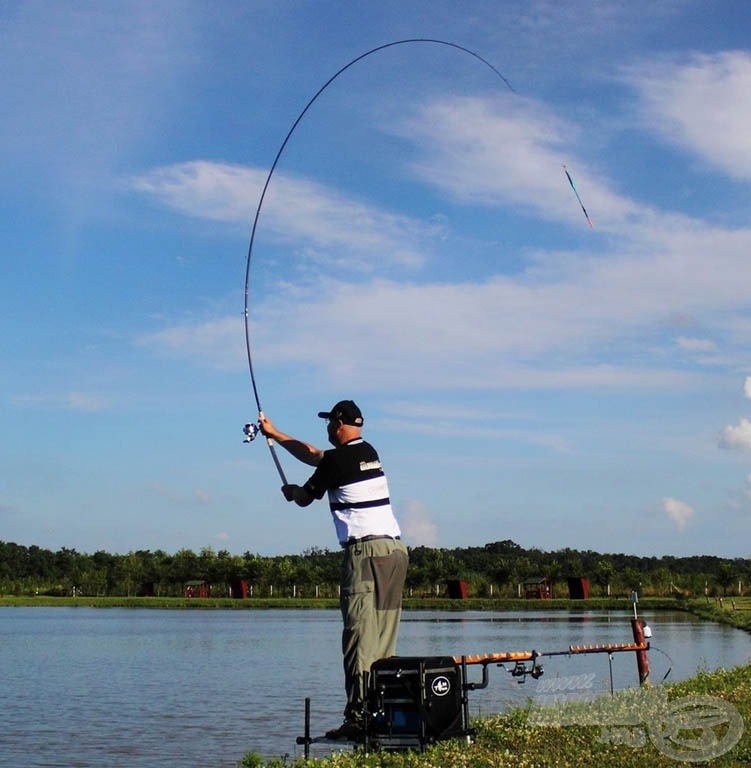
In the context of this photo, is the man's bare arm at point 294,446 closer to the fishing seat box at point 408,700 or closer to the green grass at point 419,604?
the fishing seat box at point 408,700

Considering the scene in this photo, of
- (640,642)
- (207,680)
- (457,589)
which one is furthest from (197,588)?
(640,642)

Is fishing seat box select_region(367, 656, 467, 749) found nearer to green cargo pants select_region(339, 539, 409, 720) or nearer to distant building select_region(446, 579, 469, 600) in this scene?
green cargo pants select_region(339, 539, 409, 720)

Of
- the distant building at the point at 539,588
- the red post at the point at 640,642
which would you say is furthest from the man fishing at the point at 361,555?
the distant building at the point at 539,588

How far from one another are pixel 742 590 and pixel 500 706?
55077mm

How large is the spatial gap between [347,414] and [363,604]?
127 cm

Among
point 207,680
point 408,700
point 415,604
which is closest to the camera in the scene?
point 408,700

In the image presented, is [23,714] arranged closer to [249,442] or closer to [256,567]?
[249,442]

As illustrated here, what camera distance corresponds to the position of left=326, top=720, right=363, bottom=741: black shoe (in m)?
7.13

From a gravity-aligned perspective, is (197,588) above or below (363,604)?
below

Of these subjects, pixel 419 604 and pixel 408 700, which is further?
pixel 419 604

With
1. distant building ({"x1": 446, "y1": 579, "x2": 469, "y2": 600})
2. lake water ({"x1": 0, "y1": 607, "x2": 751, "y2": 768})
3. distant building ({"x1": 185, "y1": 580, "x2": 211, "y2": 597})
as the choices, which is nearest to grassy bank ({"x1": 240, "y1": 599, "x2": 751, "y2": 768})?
lake water ({"x1": 0, "y1": 607, "x2": 751, "y2": 768})

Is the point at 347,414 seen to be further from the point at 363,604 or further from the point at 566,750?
the point at 566,750

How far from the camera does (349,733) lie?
716 cm

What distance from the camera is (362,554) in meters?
7.12
